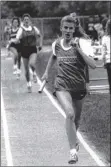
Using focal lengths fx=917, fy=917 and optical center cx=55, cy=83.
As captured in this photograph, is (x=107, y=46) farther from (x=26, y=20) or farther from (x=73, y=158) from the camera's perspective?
(x=26, y=20)

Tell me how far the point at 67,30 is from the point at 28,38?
7.41ft

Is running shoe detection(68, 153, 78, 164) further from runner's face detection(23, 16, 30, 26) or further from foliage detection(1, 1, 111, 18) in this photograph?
runner's face detection(23, 16, 30, 26)

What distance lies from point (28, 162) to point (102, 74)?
37.4 meters

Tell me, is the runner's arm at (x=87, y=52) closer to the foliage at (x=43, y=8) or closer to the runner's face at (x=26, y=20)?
the foliage at (x=43, y=8)

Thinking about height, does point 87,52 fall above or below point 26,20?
above

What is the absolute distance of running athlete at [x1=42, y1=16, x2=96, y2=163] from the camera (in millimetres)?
6730

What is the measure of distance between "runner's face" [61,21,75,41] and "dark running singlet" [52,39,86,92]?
0.54 feet

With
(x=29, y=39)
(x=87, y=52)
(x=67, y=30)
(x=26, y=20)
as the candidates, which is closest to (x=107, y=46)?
(x=87, y=52)

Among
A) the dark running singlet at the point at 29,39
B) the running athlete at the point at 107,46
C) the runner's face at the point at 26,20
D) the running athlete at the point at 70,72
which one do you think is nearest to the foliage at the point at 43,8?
the runner's face at the point at 26,20

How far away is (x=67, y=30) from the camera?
6.61 m

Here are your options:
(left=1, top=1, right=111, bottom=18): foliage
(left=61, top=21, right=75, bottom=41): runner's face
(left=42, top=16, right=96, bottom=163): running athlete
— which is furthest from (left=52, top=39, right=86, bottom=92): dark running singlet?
(left=1, top=1, right=111, bottom=18): foliage

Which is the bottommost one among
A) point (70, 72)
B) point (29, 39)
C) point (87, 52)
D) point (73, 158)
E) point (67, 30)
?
point (73, 158)

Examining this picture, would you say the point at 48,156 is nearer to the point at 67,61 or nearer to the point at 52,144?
the point at 52,144

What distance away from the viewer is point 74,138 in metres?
7.06
